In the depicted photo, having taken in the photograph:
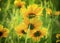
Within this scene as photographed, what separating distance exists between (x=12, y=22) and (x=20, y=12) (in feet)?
0.35

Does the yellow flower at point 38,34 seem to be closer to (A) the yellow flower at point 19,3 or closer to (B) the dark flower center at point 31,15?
(B) the dark flower center at point 31,15

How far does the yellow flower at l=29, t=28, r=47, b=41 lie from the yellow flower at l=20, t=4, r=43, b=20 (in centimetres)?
13

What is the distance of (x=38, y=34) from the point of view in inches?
48.9

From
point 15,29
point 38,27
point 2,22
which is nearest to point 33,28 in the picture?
point 38,27

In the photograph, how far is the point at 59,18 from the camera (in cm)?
123

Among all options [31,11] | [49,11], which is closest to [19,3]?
[31,11]

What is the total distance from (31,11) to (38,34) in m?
0.20

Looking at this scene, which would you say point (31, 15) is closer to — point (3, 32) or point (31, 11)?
point (31, 11)

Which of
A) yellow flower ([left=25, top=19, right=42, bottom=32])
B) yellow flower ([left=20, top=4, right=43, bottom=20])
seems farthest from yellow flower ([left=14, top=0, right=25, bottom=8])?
yellow flower ([left=25, top=19, right=42, bottom=32])


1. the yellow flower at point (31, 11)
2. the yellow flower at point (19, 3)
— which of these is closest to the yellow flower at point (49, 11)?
the yellow flower at point (31, 11)

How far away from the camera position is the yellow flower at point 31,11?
4.12 feet

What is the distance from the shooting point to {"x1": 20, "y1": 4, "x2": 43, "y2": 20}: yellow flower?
1.25 meters

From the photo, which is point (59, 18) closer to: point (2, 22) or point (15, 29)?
point (15, 29)

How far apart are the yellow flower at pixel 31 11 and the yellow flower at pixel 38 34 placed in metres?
0.13
